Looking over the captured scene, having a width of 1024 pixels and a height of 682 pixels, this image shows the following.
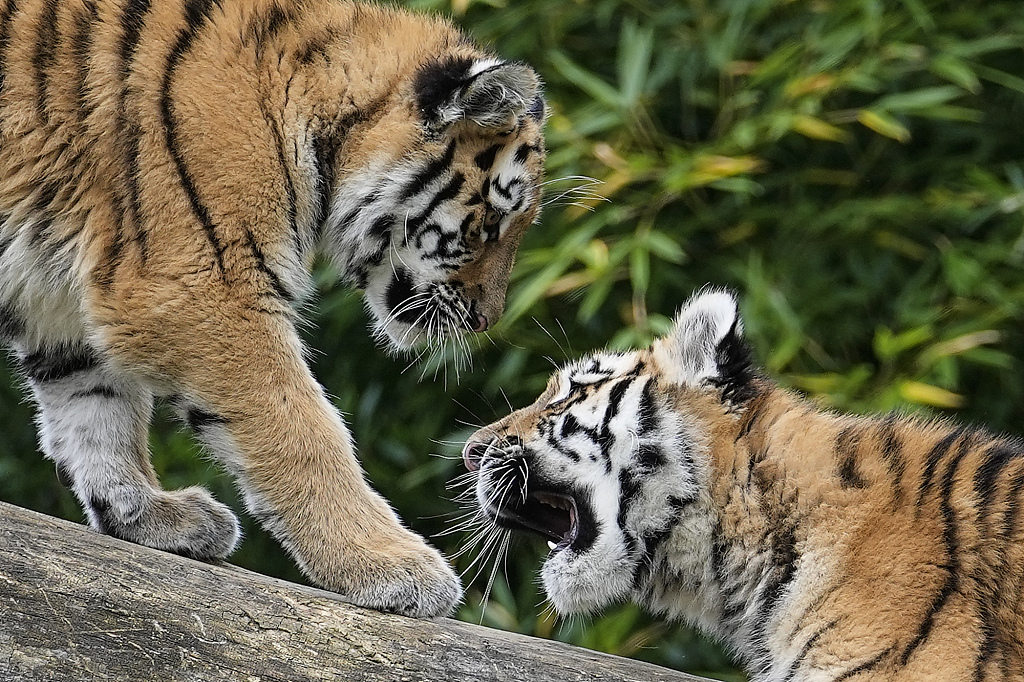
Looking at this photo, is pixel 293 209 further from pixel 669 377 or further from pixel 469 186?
pixel 669 377

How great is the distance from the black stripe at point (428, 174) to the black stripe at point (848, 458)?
34.7 inches

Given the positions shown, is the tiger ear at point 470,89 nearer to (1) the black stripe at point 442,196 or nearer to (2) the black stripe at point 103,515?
(1) the black stripe at point 442,196

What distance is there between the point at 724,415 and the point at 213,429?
0.87 m

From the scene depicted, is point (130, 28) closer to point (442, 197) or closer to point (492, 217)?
point (442, 197)

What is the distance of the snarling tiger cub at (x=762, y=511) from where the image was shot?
6.30ft

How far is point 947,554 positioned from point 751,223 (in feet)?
5.12

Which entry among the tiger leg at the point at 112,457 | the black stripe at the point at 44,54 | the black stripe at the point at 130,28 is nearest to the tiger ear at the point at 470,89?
the black stripe at the point at 130,28

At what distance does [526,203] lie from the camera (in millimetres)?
2551

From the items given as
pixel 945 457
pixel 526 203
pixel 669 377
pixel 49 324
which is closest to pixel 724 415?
pixel 669 377

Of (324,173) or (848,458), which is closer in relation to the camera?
(848,458)

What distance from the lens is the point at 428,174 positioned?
95.1 inches

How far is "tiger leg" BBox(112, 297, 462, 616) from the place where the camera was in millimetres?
2102

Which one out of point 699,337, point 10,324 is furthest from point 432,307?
point 10,324

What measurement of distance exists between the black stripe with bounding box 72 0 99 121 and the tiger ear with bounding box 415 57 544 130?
1.91 ft
